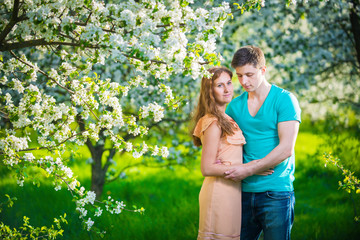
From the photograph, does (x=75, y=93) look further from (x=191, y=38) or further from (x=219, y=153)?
(x=191, y=38)

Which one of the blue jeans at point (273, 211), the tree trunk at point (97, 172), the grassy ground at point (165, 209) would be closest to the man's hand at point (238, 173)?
the blue jeans at point (273, 211)

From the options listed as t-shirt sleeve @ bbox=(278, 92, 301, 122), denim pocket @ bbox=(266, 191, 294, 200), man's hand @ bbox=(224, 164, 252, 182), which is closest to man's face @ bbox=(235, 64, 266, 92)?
t-shirt sleeve @ bbox=(278, 92, 301, 122)

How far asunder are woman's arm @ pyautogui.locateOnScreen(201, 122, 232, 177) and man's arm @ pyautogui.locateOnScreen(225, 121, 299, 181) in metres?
0.12

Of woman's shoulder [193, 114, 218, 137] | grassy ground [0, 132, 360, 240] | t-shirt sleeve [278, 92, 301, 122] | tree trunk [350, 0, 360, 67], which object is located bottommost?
grassy ground [0, 132, 360, 240]

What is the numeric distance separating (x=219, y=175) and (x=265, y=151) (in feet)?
1.41

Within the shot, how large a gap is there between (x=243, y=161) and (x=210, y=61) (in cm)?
102

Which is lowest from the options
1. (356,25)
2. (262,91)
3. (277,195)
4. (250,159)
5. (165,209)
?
(165,209)

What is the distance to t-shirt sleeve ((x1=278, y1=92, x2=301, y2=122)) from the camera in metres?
2.85

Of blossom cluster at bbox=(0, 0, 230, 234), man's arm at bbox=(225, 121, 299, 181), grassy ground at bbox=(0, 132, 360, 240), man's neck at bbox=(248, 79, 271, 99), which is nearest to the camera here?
blossom cluster at bbox=(0, 0, 230, 234)

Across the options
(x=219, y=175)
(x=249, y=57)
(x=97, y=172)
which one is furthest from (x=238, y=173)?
(x=97, y=172)

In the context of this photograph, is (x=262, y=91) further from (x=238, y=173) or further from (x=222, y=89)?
(x=238, y=173)

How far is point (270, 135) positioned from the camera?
3.00 meters

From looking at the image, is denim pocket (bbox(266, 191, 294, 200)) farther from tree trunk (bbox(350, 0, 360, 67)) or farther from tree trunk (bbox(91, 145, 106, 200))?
tree trunk (bbox(350, 0, 360, 67))

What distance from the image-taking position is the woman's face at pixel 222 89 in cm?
317
